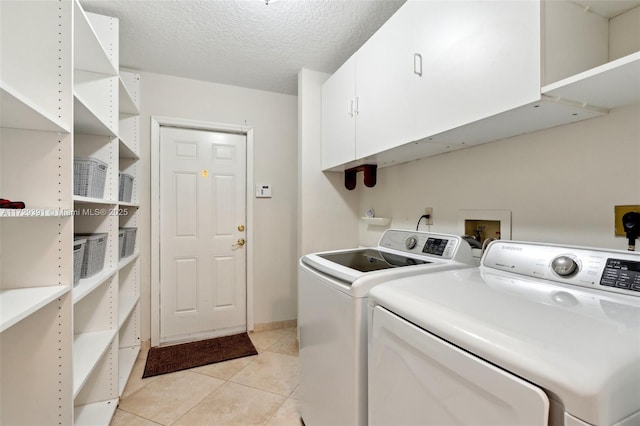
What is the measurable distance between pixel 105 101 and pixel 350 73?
5.03 ft

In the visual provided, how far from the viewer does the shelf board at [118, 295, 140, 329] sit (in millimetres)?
1949

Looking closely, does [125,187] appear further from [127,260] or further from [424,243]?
[424,243]

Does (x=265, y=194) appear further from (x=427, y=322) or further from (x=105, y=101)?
(x=427, y=322)

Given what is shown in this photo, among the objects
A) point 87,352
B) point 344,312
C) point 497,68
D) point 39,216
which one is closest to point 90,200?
point 39,216

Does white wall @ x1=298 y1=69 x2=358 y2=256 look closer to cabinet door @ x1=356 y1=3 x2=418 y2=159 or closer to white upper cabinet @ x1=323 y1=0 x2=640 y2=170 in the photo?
cabinet door @ x1=356 y1=3 x2=418 y2=159

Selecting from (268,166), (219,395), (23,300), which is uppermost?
(268,166)

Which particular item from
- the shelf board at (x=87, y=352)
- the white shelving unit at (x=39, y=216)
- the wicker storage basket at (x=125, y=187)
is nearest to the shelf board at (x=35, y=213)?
the white shelving unit at (x=39, y=216)

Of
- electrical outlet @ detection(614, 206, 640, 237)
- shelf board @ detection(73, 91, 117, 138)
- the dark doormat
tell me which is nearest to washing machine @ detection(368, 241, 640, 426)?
electrical outlet @ detection(614, 206, 640, 237)

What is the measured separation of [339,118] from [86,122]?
4.96ft

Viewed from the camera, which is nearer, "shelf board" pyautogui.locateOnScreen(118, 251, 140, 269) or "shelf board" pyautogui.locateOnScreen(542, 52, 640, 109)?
"shelf board" pyautogui.locateOnScreen(542, 52, 640, 109)

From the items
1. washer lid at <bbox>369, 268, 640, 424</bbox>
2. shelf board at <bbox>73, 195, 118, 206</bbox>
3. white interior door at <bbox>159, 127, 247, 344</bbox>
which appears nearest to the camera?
washer lid at <bbox>369, 268, 640, 424</bbox>

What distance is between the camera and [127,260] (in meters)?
2.06

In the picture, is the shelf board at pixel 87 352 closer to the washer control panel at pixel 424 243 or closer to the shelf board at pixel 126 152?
the shelf board at pixel 126 152

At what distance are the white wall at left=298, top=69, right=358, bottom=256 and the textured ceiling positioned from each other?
221 millimetres
